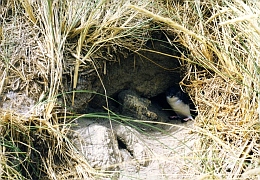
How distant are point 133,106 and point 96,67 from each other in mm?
380

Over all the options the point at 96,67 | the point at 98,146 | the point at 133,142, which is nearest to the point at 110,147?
the point at 98,146

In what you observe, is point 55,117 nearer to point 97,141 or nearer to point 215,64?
point 97,141

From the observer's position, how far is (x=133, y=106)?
8.87ft

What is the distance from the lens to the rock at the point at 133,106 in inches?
106

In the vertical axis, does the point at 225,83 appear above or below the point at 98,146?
above

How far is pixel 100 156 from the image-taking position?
7.42 ft

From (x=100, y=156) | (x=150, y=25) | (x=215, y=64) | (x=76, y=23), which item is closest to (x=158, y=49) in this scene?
(x=150, y=25)

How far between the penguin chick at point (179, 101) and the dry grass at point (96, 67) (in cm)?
22

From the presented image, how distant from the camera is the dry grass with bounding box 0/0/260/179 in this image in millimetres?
2094

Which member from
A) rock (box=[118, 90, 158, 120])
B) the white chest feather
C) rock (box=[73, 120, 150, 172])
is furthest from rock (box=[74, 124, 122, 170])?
the white chest feather

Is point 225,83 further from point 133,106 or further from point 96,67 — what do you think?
point 96,67

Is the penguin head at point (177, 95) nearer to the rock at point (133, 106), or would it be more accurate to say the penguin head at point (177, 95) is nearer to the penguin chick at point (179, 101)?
the penguin chick at point (179, 101)

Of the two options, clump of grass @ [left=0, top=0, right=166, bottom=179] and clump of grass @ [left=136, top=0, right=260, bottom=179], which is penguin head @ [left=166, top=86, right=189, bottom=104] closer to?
clump of grass @ [left=136, top=0, right=260, bottom=179]

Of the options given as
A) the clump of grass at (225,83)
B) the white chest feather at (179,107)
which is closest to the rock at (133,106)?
the white chest feather at (179,107)
